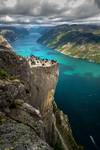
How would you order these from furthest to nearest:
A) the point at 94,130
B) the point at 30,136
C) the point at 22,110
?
1. the point at 94,130
2. the point at 22,110
3. the point at 30,136

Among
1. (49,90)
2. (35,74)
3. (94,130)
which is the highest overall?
(35,74)

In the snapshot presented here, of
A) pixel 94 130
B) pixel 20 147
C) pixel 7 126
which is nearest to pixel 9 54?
pixel 7 126

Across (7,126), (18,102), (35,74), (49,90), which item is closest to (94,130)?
(49,90)

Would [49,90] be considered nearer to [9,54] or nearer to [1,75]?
[9,54]

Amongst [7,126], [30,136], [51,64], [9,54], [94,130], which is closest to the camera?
[30,136]

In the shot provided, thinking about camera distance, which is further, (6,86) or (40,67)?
(40,67)

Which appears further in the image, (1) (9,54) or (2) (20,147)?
(1) (9,54)

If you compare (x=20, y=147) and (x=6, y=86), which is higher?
(x=6, y=86)

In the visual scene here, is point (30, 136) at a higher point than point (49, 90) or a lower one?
higher

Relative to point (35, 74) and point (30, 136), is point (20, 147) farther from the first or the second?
point (35, 74)
